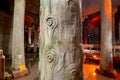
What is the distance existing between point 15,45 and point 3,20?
13.7 feet

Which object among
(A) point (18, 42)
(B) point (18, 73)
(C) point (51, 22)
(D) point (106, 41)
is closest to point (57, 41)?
(C) point (51, 22)

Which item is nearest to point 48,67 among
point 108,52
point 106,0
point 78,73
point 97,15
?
point 78,73

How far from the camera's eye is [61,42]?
1150 mm

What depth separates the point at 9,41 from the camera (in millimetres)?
9555

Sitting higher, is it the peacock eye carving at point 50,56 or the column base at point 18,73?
the peacock eye carving at point 50,56

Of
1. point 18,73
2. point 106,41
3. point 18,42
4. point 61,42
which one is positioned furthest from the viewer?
point 106,41

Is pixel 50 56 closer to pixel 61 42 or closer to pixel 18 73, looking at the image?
pixel 61 42

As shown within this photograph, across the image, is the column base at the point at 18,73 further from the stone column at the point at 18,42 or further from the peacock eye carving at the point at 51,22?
the peacock eye carving at the point at 51,22

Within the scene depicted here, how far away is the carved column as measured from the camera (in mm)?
1149

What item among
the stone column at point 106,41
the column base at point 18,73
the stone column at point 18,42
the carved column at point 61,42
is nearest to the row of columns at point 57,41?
the carved column at point 61,42

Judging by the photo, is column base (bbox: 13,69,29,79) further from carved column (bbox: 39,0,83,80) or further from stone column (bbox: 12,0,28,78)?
carved column (bbox: 39,0,83,80)

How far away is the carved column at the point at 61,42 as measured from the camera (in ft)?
3.77

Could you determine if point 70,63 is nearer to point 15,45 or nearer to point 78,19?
point 78,19

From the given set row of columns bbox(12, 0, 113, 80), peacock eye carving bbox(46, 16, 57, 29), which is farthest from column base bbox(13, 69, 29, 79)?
peacock eye carving bbox(46, 16, 57, 29)
